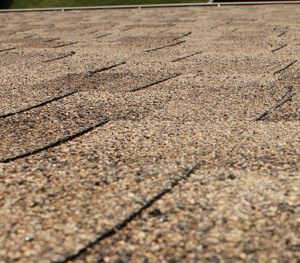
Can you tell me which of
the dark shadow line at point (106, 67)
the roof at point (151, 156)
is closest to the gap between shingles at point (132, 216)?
the roof at point (151, 156)

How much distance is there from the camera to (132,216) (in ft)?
5.96

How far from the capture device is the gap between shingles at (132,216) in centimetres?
162

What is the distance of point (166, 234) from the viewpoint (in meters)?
1.70

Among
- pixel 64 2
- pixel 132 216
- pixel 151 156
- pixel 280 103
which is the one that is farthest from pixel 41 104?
pixel 64 2

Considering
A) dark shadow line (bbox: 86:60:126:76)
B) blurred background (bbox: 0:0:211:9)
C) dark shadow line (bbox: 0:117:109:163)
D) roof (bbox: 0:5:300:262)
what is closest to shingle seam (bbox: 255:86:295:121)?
roof (bbox: 0:5:300:262)

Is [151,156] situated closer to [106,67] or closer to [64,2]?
[106,67]

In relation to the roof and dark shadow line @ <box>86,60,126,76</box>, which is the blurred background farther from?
dark shadow line @ <box>86,60,126,76</box>

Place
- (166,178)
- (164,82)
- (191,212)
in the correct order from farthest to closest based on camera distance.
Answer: (164,82) → (166,178) → (191,212)

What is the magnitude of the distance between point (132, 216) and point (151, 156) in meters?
0.57

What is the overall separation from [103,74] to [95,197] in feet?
7.56

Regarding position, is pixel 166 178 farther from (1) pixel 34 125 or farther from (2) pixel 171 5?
(2) pixel 171 5

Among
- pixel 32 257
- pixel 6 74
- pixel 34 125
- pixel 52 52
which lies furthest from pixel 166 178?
pixel 52 52

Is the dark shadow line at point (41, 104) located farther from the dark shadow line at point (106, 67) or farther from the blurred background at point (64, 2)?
the blurred background at point (64, 2)

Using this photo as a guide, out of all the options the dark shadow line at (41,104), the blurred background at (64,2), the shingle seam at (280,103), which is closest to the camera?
the shingle seam at (280,103)
